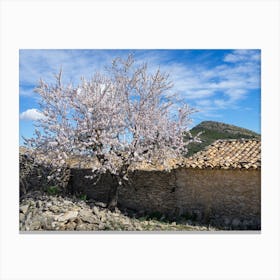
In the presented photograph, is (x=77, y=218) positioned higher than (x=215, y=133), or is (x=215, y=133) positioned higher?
(x=215, y=133)

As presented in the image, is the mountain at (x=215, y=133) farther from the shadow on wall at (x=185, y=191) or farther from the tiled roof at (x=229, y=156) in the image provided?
the shadow on wall at (x=185, y=191)

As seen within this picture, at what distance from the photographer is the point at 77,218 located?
6.62m

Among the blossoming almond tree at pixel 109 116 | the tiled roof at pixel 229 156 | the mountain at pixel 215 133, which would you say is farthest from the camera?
the tiled roof at pixel 229 156

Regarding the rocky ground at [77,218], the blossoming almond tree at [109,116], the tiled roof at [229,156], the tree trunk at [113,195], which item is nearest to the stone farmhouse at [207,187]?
the tiled roof at [229,156]

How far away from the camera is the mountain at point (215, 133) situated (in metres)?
6.75

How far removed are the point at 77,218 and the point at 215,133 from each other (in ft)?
10.7

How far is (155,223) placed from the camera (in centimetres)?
698

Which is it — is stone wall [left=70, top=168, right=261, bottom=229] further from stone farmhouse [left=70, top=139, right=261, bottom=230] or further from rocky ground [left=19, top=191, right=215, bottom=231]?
rocky ground [left=19, top=191, right=215, bottom=231]

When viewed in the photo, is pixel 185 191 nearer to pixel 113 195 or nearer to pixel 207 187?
pixel 207 187

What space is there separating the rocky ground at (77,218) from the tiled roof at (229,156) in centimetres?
141

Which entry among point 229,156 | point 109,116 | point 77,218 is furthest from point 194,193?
point 77,218
